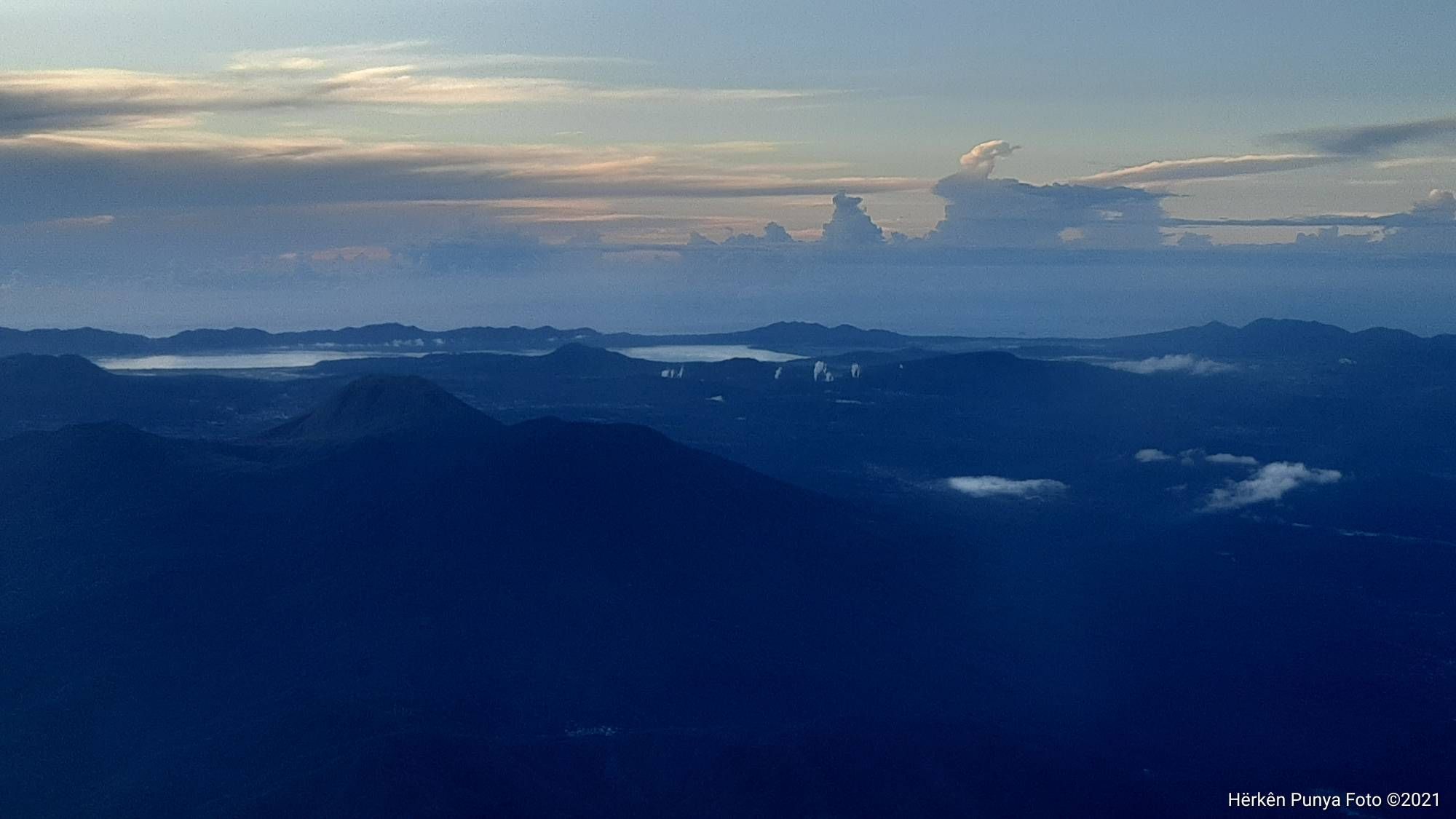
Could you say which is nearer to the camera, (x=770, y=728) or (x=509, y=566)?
(x=770, y=728)

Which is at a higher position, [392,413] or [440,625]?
[392,413]

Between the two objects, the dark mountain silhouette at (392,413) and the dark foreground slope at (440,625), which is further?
the dark mountain silhouette at (392,413)

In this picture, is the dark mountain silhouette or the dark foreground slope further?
the dark mountain silhouette

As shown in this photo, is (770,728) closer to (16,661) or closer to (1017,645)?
(1017,645)

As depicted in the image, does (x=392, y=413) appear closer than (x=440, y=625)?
No

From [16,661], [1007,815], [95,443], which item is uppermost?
[95,443]

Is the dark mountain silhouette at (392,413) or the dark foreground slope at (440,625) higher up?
the dark mountain silhouette at (392,413)

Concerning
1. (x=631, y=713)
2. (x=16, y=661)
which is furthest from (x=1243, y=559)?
(x=16, y=661)

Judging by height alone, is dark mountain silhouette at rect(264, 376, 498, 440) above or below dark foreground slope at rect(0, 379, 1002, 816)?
above
